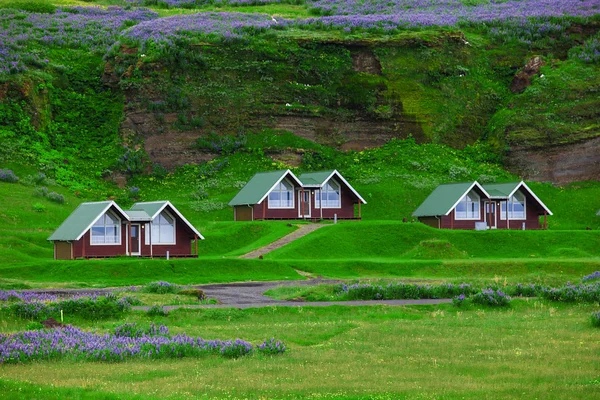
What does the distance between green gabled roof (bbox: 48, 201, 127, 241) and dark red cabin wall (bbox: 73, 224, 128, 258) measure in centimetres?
69

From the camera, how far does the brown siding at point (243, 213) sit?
8073 cm

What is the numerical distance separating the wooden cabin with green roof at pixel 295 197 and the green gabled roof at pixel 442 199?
5543 millimetres

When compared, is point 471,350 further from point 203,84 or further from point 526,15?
point 526,15

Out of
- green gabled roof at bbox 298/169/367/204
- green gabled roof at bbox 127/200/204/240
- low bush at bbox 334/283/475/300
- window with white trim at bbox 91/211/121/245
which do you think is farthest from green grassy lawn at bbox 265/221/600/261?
low bush at bbox 334/283/475/300

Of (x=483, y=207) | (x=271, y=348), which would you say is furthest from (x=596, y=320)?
(x=483, y=207)

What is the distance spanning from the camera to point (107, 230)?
2499 inches

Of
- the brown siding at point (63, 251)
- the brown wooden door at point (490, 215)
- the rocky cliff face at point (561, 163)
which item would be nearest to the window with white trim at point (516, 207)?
the brown wooden door at point (490, 215)

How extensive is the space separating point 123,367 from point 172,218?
42714 mm

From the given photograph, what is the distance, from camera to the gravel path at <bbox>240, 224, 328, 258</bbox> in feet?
214

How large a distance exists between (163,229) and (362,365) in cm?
4335

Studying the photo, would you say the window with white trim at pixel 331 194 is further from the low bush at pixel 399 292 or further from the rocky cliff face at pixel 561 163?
the low bush at pixel 399 292

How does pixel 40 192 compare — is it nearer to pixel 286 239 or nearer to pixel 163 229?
pixel 163 229

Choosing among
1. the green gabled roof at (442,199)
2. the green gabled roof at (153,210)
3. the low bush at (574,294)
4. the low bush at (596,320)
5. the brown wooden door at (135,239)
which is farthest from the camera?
the green gabled roof at (442,199)

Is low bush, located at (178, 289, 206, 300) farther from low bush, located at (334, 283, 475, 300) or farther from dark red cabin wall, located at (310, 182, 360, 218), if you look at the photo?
dark red cabin wall, located at (310, 182, 360, 218)
